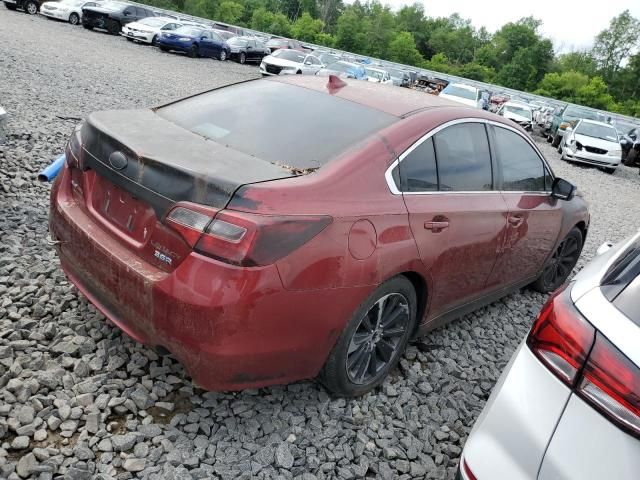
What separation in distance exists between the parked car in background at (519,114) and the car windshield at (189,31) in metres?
14.0

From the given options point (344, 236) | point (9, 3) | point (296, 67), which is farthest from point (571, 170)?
point (9, 3)

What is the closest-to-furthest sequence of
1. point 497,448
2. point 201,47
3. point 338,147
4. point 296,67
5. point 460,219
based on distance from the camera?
point 497,448, point 338,147, point 460,219, point 296,67, point 201,47

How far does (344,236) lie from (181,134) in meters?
1.05

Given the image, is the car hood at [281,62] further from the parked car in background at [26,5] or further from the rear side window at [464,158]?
the rear side window at [464,158]

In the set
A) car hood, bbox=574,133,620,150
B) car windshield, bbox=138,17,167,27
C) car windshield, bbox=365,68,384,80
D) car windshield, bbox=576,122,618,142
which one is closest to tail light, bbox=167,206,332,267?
car hood, bbox=574,133,620,150

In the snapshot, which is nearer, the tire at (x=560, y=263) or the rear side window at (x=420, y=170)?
the rear side window at (x=420, y=170)

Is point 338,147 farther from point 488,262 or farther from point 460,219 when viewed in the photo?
point 488,262

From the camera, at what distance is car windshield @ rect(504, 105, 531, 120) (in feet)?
70.4

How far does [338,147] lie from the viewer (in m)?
2.65

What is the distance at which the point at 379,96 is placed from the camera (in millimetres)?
3252

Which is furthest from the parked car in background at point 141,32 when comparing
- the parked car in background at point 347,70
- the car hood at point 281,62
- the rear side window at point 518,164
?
the rear side window at point 518,164

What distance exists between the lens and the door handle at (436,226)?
2802mm

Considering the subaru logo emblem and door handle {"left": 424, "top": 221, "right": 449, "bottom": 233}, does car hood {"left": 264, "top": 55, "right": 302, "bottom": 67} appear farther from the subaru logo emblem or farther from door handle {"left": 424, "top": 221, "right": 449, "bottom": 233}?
the subaru logo emblem

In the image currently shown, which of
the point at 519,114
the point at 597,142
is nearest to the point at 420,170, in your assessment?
the point at 597,142
